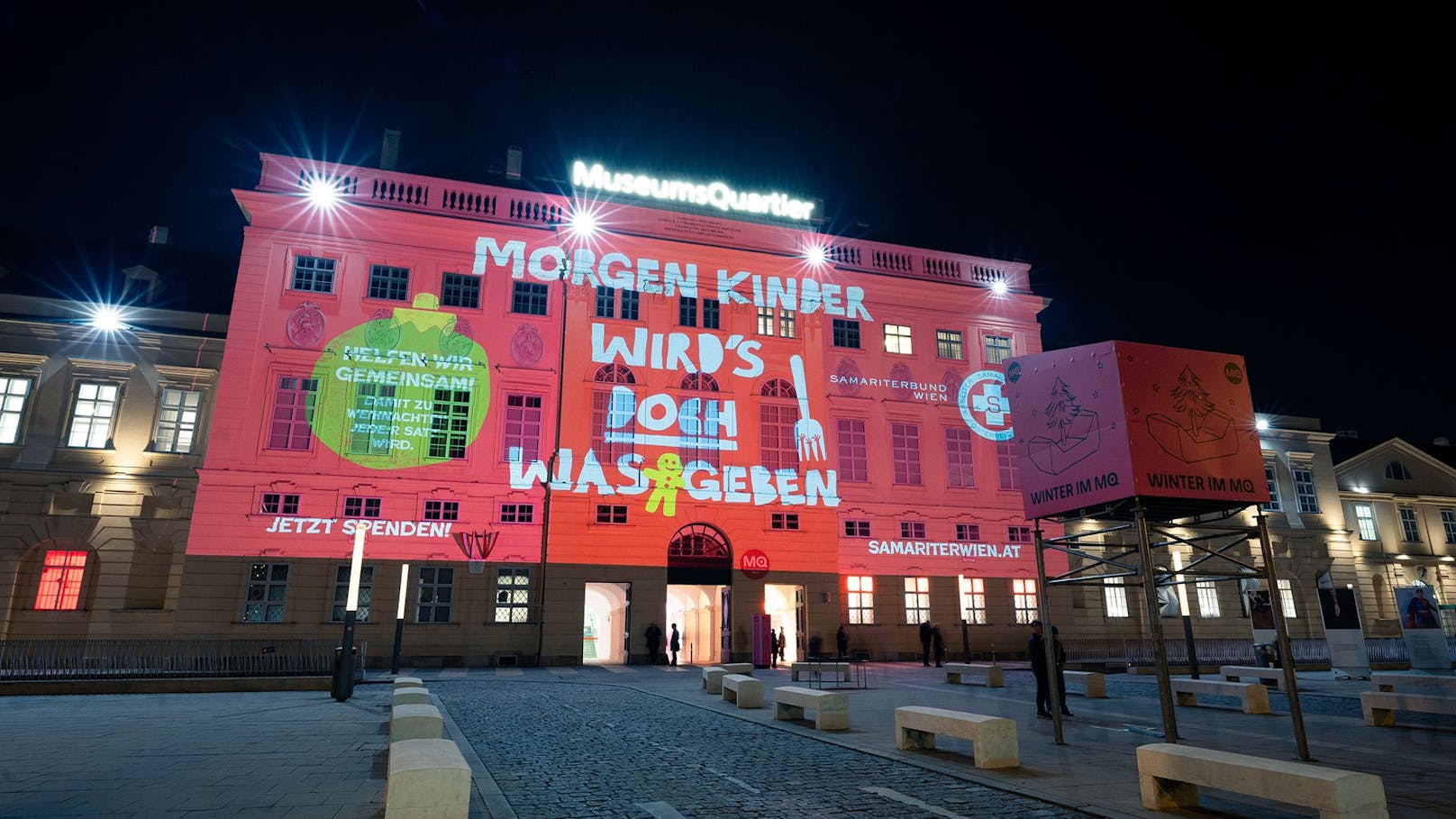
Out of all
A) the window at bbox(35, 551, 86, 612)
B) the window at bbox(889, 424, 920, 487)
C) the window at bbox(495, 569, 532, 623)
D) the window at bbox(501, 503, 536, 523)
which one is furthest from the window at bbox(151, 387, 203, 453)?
the window at bbox(889, 424, 920, 487)

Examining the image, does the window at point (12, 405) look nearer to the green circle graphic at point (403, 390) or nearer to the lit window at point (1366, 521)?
the green circle graphic at point (403, 390)

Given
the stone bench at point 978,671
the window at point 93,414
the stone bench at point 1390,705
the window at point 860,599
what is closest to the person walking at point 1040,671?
the stone bench at point 1390,705

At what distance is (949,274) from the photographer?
34.9 m

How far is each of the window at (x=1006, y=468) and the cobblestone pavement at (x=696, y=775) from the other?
72.9 ft

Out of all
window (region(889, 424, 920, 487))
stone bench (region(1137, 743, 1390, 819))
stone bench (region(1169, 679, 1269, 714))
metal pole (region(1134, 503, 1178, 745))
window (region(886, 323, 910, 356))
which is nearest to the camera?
stone bench (region(1137, 743, 1390, 819))

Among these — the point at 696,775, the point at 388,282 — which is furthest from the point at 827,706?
the point at 388,282

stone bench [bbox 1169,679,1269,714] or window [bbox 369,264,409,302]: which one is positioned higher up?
window [bbox 369,264,409,302]

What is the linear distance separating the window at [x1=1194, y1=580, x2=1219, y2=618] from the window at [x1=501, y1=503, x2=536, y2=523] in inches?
1116

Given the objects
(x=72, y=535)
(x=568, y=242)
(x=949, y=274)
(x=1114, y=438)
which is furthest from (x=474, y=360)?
(x=1114, y=438)

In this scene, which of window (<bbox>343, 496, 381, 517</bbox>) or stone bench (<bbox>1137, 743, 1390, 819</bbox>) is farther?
window (<bbox>343, 496, 381, 517</bbox>)

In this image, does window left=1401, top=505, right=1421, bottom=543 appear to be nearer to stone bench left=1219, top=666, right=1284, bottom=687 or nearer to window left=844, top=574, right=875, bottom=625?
stone bench left=1219, top=666, right=1284, bottom=687

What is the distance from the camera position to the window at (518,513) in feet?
89.9

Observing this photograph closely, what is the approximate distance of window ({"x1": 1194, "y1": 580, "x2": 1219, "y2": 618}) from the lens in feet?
115

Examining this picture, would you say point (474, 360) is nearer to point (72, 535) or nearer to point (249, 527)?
point (249, 527)
